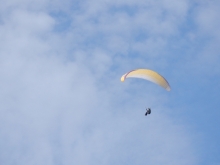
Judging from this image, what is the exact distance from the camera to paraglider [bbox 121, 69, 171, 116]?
101062 mm

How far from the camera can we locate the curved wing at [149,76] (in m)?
101

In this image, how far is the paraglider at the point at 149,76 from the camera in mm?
101062

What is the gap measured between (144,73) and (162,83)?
3110 mm

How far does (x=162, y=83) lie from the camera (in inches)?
4040

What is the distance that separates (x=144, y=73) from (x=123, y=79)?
3224mm

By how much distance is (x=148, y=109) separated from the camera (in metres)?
105

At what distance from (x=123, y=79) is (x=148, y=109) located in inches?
281

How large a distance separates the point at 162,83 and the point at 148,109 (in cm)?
466

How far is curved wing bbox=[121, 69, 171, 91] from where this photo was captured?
101062 millimetres

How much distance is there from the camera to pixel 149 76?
335 feet

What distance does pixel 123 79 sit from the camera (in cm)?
10038

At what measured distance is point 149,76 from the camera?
102000mm
